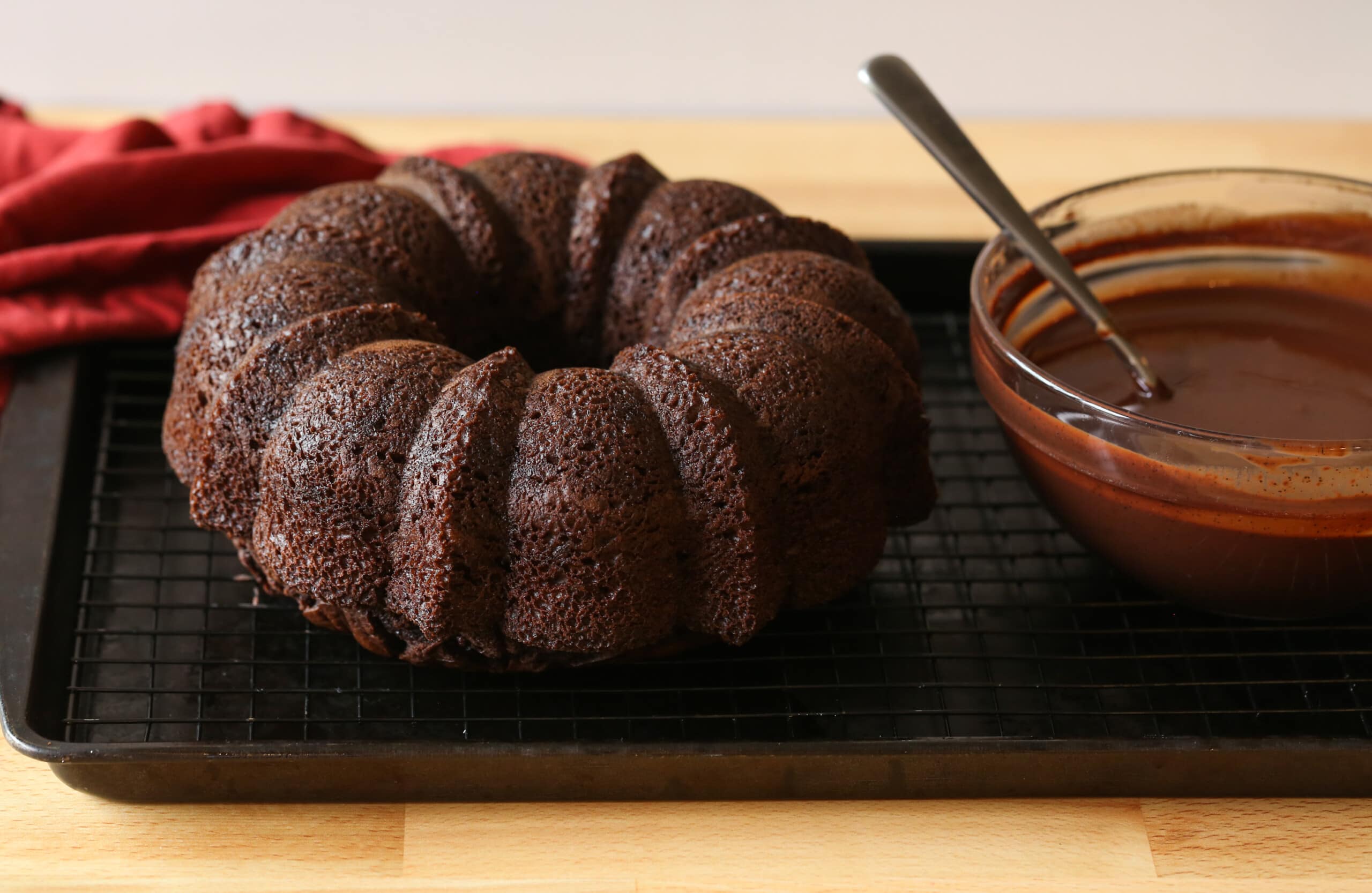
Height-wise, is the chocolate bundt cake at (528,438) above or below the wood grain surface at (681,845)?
above

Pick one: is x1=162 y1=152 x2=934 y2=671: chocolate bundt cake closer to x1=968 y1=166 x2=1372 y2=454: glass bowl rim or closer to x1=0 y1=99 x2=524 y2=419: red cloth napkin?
x1=968 y1=166 x2=1372 y2=454: glass bowl rim

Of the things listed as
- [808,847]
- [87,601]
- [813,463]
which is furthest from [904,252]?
[87,601]

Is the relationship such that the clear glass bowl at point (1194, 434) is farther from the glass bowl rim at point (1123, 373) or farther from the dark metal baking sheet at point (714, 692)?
A: the dark metal baking sheet at point (714, 692)

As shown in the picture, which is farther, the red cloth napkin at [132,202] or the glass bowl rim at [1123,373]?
the red cloth napkin at [132,202]

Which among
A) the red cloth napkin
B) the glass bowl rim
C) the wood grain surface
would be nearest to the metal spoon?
the glass bowl rim

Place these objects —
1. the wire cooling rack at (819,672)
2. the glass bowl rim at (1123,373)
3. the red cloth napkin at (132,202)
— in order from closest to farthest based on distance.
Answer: the glass bowl rim at (1123,373)
the wire cooling rack at (819,672)
the red cloth napkin at (132,202)

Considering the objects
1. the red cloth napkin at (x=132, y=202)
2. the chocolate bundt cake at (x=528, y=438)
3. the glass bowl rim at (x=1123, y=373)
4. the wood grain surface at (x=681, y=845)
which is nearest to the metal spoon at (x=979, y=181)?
the glass bowl rim at (x=1123, y=373)
